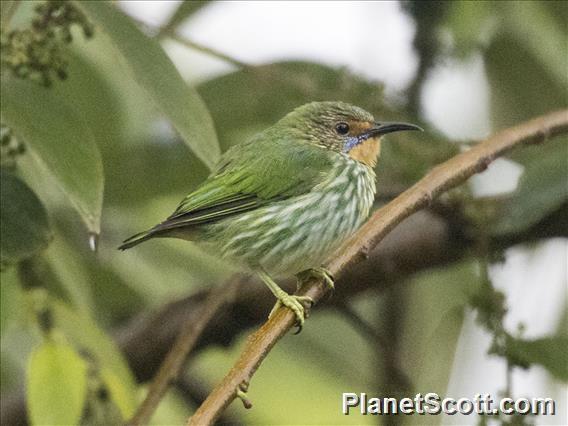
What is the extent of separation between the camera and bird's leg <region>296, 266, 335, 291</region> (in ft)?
7.27

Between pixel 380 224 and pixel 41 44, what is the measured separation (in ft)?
2.52

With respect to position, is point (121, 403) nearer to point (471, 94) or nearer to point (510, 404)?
point (510, 404)

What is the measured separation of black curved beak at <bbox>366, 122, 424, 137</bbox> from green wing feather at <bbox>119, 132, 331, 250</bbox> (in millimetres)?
142

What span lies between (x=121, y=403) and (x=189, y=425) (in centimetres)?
94

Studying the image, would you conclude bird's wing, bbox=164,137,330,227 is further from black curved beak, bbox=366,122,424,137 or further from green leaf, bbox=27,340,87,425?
green leaf, bbox=27,340,87,425

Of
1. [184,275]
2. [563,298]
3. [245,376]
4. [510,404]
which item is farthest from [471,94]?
[245,376]

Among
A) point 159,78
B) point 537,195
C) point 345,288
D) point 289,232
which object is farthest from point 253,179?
point 537,195

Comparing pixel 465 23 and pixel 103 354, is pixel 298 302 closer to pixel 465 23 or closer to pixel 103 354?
pixel 103 354

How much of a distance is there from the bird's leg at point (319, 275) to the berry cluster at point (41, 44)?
0.67 metres

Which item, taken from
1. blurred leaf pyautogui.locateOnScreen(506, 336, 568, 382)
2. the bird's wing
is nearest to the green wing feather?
the bird's wing

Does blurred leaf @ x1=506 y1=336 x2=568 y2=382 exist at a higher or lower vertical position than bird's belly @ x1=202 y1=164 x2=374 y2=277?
lower

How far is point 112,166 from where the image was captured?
3137 millimetres

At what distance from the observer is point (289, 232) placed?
8.49 feet

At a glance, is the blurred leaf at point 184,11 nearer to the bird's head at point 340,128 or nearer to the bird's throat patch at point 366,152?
the bird's head at point 340,128
